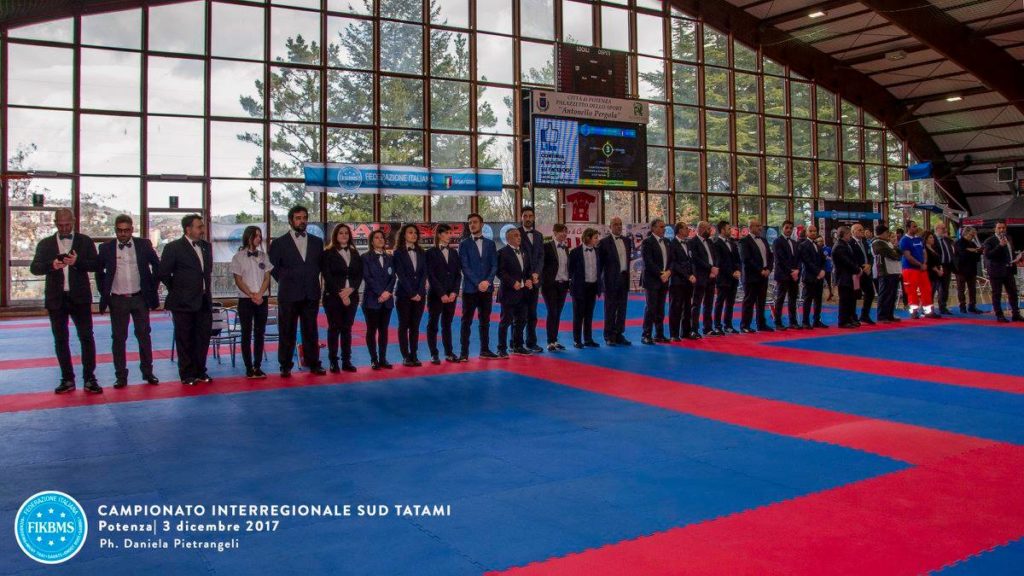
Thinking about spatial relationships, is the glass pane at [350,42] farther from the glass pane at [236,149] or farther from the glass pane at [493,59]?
the glass pane at [493,59]

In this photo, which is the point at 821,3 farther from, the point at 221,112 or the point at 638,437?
the point at 638,437

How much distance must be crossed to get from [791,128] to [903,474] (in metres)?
20.9

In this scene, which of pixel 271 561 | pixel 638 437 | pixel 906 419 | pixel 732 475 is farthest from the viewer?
pixel 906 419

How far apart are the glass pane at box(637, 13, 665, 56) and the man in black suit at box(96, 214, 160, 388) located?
54.2 ft

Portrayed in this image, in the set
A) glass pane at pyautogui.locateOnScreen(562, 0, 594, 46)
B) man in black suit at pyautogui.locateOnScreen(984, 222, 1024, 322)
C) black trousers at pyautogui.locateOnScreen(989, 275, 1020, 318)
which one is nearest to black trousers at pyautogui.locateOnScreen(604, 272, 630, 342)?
man in black suit at pyautogui.locateOnScreen(984, 222, 1024, 322)

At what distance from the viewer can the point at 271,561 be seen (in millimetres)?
2844

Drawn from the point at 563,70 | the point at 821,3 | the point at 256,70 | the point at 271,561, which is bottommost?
the point at 271,561

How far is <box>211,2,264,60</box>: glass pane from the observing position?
1655 cm

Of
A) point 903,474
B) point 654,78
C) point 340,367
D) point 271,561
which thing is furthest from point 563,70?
point 271,561

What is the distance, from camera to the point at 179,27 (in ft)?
53.5

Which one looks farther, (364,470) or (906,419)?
(906,419)

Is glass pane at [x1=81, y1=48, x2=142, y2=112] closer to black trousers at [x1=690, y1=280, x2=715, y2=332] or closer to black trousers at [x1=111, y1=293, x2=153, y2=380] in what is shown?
black trousers at [x1=111, y1=293, x2=153, y2=380]

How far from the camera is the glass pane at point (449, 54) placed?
18234mm

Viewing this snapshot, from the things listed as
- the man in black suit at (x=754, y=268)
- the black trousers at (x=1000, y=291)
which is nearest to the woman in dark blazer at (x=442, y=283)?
the man in black suit at (x=754, y=268)
